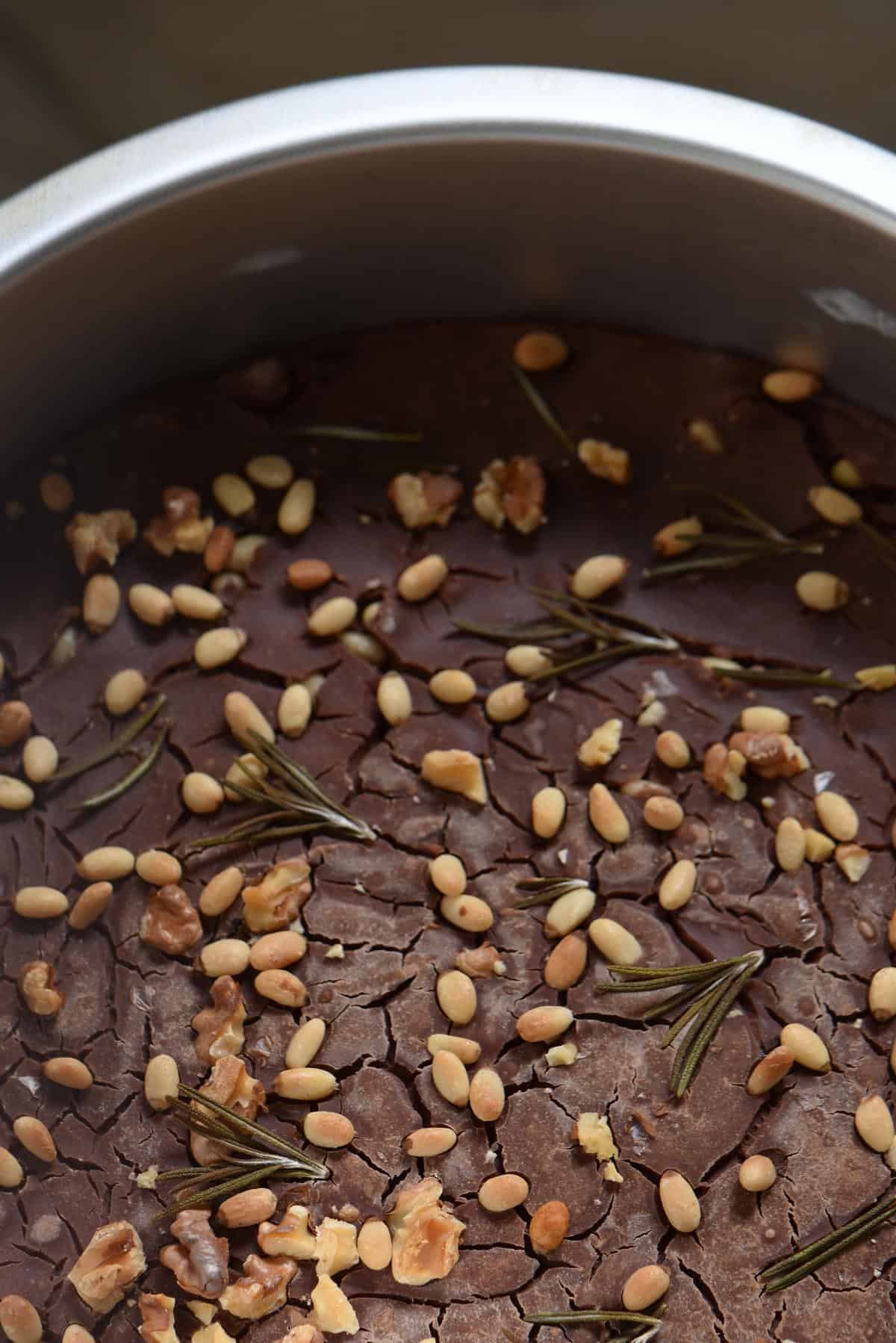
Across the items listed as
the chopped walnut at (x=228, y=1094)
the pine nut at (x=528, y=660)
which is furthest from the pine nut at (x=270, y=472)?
the chopped walnut at (x=228, y=1094)

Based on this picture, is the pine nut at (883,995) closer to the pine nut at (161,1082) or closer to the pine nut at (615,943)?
the pine nut at (615,943)

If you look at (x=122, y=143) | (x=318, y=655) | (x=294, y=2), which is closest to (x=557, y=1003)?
(x=318, y=655)

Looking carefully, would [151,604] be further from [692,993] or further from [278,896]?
[692,993]

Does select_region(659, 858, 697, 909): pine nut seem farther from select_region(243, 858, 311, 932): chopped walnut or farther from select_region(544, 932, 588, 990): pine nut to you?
select_region(243, 858, 311, 932): chopped walnut

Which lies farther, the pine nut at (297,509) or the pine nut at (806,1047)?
the pine nut at (297,509)

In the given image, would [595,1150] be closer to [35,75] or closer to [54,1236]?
[54,1236]

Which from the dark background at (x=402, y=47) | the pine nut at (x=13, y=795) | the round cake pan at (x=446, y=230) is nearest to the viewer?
the round cake pan at (x=446, y=230)

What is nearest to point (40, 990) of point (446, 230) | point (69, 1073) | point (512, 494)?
point (69, 1073)
